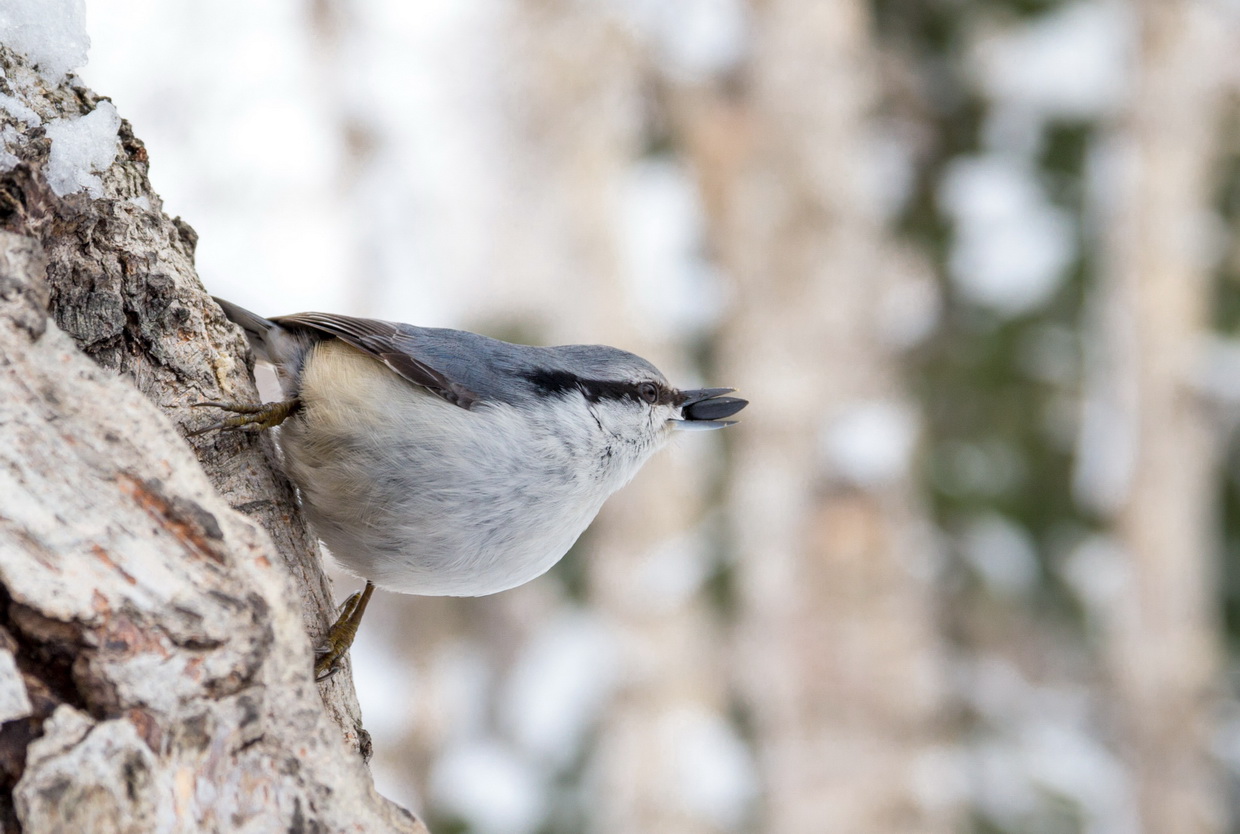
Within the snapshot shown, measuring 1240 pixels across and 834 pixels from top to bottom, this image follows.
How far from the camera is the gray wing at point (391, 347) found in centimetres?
197

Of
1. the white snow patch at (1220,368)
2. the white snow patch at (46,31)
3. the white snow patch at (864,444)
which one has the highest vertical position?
the white snow patch at (1220,368)

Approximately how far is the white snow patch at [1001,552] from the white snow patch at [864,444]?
265 cm

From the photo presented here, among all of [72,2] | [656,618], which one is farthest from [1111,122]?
[72,2]

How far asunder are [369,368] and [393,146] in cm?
661

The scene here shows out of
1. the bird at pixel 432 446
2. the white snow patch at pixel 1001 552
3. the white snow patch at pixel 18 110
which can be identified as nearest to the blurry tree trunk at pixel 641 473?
the white snow patch at pixel 1001 552

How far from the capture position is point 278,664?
1.26 meters

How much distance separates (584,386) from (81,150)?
99 centimetres

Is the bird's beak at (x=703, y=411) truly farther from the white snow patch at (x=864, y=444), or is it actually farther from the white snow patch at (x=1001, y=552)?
the white snow patch at (x=1001, y=552)

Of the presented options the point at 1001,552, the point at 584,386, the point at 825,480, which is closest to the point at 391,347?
the point at 584,386

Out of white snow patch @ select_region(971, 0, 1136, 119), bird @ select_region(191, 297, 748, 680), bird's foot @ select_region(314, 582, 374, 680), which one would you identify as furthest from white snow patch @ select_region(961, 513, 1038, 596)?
bird's foot @ select_region(314, 582, 374, 680)

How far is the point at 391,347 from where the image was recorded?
200cm

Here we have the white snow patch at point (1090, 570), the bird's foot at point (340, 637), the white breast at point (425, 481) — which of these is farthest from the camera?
the white snow patch at point (1090, 570)

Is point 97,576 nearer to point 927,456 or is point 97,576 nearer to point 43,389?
point 43,389

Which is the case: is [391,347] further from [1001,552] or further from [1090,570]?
[1090,570]
